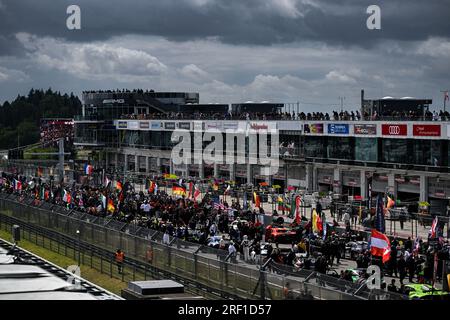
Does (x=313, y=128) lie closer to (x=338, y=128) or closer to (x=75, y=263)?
(x=338, y=128)

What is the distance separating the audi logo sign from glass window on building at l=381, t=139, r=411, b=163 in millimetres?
713

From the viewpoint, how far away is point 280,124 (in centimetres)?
7881

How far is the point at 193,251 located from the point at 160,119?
7269 centimetres

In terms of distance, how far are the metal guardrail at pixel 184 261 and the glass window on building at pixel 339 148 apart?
97.0ft

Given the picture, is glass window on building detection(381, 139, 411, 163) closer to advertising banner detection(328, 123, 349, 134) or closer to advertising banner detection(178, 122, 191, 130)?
advertising banner detection(328, 123, 349, 134)

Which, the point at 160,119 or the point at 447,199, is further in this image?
the point at 160,119

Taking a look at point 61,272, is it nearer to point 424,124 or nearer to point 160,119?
point 424,124

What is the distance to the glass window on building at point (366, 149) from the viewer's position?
225 ft

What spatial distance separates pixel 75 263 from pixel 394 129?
1226 inches

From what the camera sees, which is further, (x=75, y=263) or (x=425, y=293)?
(x=75, y=263)

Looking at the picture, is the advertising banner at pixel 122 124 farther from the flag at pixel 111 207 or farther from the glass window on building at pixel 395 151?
the flag at pixel 111 207


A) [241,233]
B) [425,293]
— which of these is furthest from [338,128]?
[425,293]

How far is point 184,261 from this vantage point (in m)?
31.1
